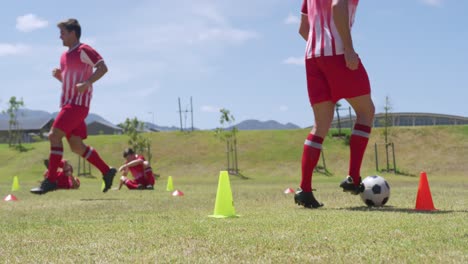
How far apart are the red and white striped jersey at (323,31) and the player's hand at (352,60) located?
0.59 ft

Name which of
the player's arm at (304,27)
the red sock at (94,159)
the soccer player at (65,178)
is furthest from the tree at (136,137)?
the player's arm at (304,27)

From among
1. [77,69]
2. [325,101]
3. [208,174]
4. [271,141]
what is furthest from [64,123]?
[271,141]

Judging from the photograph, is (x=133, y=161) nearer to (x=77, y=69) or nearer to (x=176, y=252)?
(x=77, y=69)

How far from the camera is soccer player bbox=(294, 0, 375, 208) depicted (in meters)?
6.68

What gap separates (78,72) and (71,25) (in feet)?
3.13

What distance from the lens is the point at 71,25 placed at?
1116 cm

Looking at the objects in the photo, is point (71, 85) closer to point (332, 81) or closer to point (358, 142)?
point (332, 81)

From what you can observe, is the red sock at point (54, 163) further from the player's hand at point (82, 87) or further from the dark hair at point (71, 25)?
the dark hair at point (71, 25)

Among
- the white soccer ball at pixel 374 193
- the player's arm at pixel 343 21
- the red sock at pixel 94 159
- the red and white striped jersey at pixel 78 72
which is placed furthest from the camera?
the red sock at pixel 94 159

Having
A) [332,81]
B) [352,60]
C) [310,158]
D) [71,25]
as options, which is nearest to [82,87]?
[71,25]

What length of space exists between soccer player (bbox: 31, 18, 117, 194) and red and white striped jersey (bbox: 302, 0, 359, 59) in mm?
4944

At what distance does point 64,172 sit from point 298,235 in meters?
13.8

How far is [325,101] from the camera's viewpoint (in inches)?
278

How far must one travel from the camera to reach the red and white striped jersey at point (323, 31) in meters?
6.77
